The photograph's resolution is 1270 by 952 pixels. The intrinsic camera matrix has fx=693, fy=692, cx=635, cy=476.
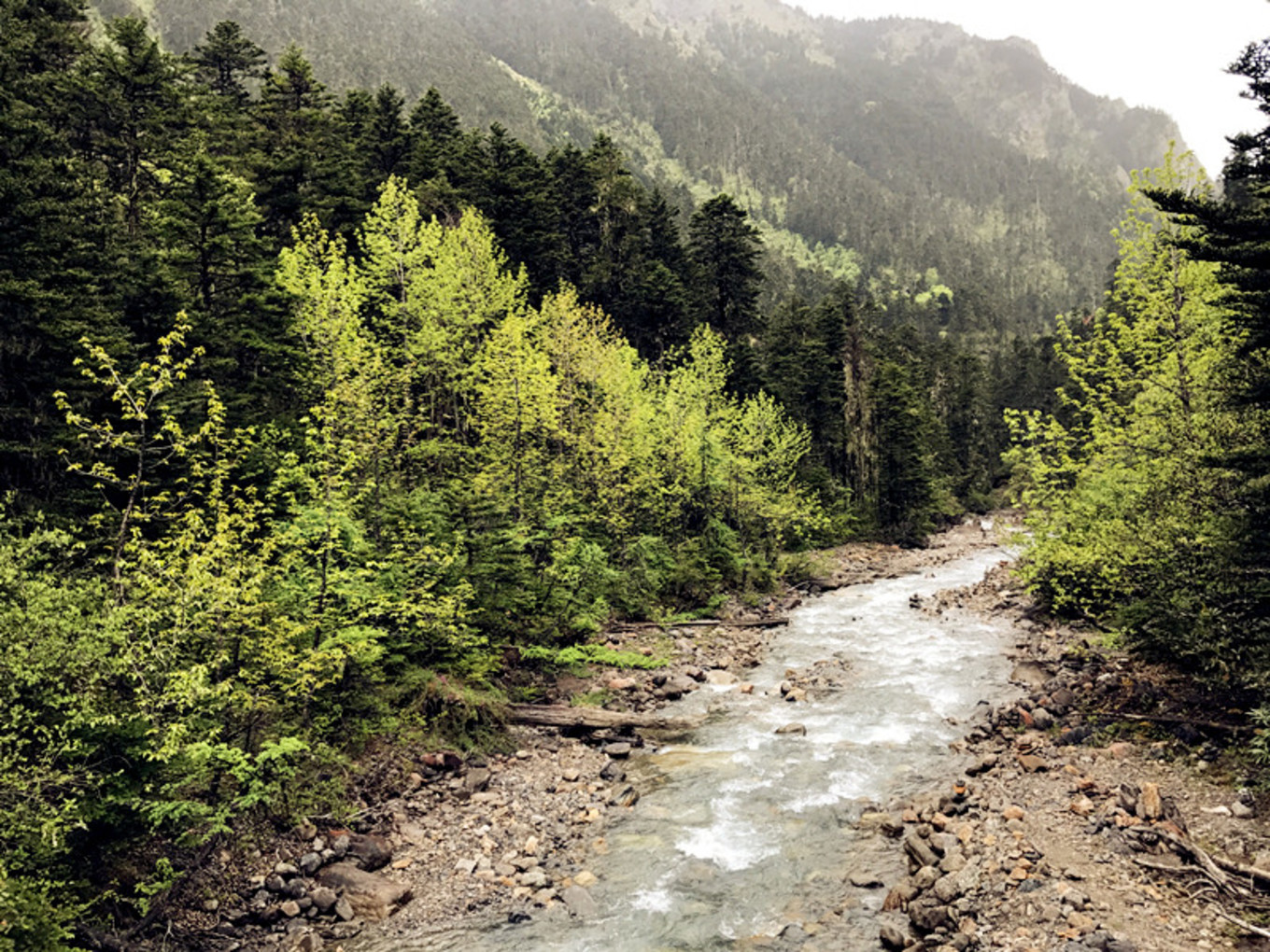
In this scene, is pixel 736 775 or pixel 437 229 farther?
pixel 437 229

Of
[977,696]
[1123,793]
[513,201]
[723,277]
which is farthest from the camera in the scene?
[723,277]

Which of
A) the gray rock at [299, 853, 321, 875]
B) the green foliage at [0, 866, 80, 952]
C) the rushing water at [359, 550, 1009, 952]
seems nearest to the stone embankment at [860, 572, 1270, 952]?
the rushing water at [359, 550, 1009, 952]

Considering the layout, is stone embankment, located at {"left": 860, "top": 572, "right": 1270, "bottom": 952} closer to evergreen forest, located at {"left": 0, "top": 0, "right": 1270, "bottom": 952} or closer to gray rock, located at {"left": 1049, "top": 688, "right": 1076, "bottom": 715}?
gray rock, located at {"left": 1049, "top": 688, "right": 1076, "bottom": 715}

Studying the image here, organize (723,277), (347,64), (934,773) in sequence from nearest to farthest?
1. (934,773)
2. (723,277)
3. (347,64)

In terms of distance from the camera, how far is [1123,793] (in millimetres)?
12891

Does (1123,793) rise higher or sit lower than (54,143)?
lower

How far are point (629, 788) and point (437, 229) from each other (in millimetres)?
26188

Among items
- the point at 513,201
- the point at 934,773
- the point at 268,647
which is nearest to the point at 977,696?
the point at 934,773

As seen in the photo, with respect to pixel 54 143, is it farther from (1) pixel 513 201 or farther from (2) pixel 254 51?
(2) pixel 254 51

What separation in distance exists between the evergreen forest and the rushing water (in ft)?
16.5

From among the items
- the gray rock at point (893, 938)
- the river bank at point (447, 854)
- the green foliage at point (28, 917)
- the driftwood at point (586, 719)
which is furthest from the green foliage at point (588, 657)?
the green foliage at point (28, 917)

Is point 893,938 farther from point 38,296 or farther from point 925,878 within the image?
point 38,296

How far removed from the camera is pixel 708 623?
3303 centimetres

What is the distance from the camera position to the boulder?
12.5 m
